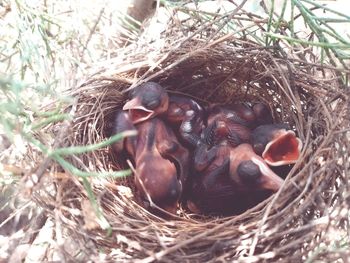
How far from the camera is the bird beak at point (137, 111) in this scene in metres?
1.29

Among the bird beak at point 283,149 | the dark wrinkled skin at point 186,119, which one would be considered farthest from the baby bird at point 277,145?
the dark wrinkled skin at point 186,119

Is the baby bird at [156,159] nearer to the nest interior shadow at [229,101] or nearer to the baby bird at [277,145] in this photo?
the nest interior shadow at [229,101]

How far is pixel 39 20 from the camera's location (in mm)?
1355

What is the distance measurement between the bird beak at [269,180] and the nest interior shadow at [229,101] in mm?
43

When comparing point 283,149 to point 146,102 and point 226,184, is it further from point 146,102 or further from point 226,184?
point 146,102

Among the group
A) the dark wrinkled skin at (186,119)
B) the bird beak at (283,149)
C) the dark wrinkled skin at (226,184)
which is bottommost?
the dark wrinkled skin at (226,184)

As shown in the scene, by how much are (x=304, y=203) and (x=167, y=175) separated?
32cm

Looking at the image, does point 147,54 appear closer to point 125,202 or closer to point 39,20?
point 39,20

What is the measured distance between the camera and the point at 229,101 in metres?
1.47

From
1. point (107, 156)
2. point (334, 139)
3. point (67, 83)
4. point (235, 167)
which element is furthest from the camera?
point (67, 83)

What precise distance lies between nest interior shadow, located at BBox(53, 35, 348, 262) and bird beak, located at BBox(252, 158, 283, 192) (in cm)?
4

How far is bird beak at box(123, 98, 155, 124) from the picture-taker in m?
1.29

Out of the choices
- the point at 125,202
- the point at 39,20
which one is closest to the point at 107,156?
the point at 125,202

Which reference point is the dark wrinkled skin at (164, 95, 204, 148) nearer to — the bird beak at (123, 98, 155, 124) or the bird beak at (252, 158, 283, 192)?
the bird beak at (123, 98, 155, 124)
